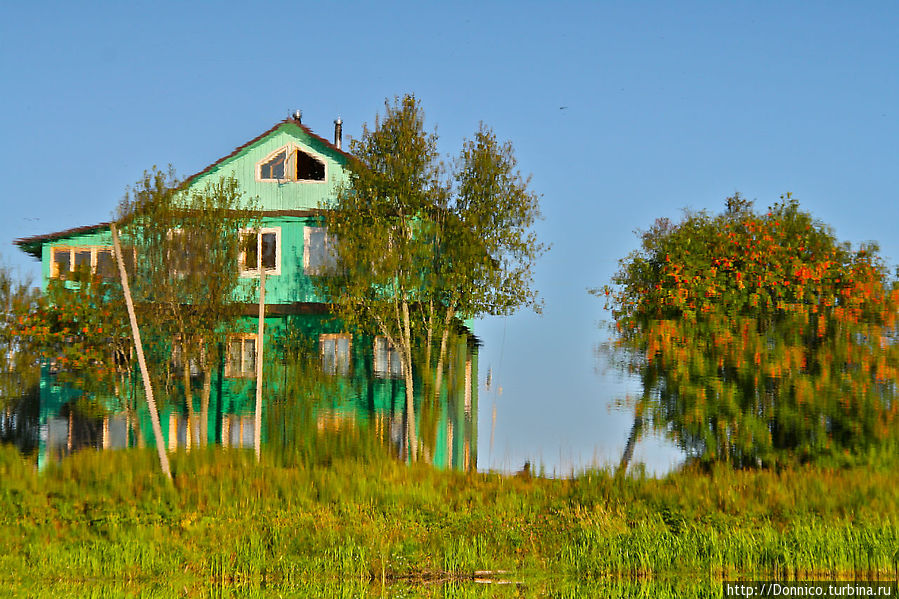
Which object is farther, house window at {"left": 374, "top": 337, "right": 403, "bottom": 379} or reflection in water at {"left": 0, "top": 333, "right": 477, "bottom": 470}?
house window at {"left": 374, "top": 337, "right": 403, "bottom": 379}

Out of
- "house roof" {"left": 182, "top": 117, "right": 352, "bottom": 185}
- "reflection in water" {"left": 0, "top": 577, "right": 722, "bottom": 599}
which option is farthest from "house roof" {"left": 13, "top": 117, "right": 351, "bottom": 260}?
"reflection in water" {"left": 0, "top": 577, "right": 722, "bottom": 599}

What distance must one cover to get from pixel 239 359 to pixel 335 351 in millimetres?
2513

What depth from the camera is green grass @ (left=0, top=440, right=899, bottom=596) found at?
53.3ft

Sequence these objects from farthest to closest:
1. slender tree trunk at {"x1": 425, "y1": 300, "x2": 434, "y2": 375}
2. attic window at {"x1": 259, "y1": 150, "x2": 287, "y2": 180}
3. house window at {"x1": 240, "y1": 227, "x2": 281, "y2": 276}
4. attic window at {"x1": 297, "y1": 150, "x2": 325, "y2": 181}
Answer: attic window at {"x1": 259, "y1": 150, "x2": 287, "y2": 180} → attic window at {"x1": 297, "y1": 150, "x2": 325, "y2": 181} → house window at {"x1": 240, "y1": 227, "x2": 281, "y2": 276} → slender tree trunk at {"x1": 425, "y1": 300, "x2": 434, "y2": 375}

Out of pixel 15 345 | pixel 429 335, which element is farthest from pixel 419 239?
pixel 15 345

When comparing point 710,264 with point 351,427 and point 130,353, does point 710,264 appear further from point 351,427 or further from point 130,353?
point 130,353

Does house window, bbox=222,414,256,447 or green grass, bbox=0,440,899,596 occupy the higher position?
house window, bbox=222,414,256,447

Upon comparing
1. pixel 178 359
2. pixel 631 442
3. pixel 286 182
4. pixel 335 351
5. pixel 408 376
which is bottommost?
pixel 631 442

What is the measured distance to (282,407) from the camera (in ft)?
78.2

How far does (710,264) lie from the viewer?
975 inches

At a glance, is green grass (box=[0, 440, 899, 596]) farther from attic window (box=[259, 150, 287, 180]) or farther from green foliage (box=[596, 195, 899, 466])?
attic window (box=[259, 150, 287, 180])

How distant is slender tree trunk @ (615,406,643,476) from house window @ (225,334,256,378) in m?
9.83

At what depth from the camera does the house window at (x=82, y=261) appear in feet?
83.9

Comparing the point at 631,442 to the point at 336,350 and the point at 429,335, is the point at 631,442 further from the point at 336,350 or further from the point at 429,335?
the point at 336,350
